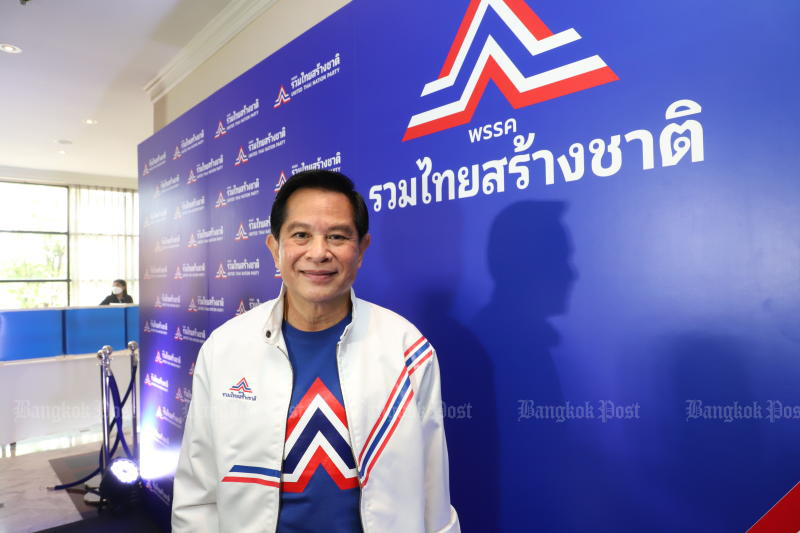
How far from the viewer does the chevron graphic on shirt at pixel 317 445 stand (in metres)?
1.07

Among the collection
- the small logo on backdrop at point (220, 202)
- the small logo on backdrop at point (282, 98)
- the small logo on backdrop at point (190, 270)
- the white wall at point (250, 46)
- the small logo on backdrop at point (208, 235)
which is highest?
the white wall at point (250, 46)

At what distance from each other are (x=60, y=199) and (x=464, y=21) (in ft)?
32.8

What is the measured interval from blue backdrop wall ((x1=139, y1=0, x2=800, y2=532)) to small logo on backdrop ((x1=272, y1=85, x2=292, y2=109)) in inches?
13.9

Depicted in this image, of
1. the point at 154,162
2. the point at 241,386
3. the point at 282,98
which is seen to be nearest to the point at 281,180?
the point at 282,98

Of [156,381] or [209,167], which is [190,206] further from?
[156,381]

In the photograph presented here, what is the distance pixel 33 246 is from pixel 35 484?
267 inches

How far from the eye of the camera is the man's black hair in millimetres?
1146

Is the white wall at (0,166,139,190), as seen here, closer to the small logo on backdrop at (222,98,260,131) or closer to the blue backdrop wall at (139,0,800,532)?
the small logo on backdrop at (222,98,260,131)

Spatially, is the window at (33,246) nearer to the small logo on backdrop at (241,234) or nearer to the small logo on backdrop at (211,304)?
the small logo on backdrop at (211,304)

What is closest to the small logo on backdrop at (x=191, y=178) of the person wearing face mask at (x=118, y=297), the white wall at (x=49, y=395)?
the white wall at (x=49, y=395)

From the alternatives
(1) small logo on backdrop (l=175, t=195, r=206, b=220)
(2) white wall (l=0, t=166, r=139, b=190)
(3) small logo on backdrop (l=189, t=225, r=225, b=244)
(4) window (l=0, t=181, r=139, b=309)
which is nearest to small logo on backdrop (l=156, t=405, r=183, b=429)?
(3) small logo on backdrop (l=189, t=225, r=225, b=244)

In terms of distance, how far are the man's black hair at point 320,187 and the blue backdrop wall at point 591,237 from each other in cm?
40

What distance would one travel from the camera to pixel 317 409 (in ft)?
3.58

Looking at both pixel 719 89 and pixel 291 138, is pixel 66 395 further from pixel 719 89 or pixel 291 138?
pixel 719 89
